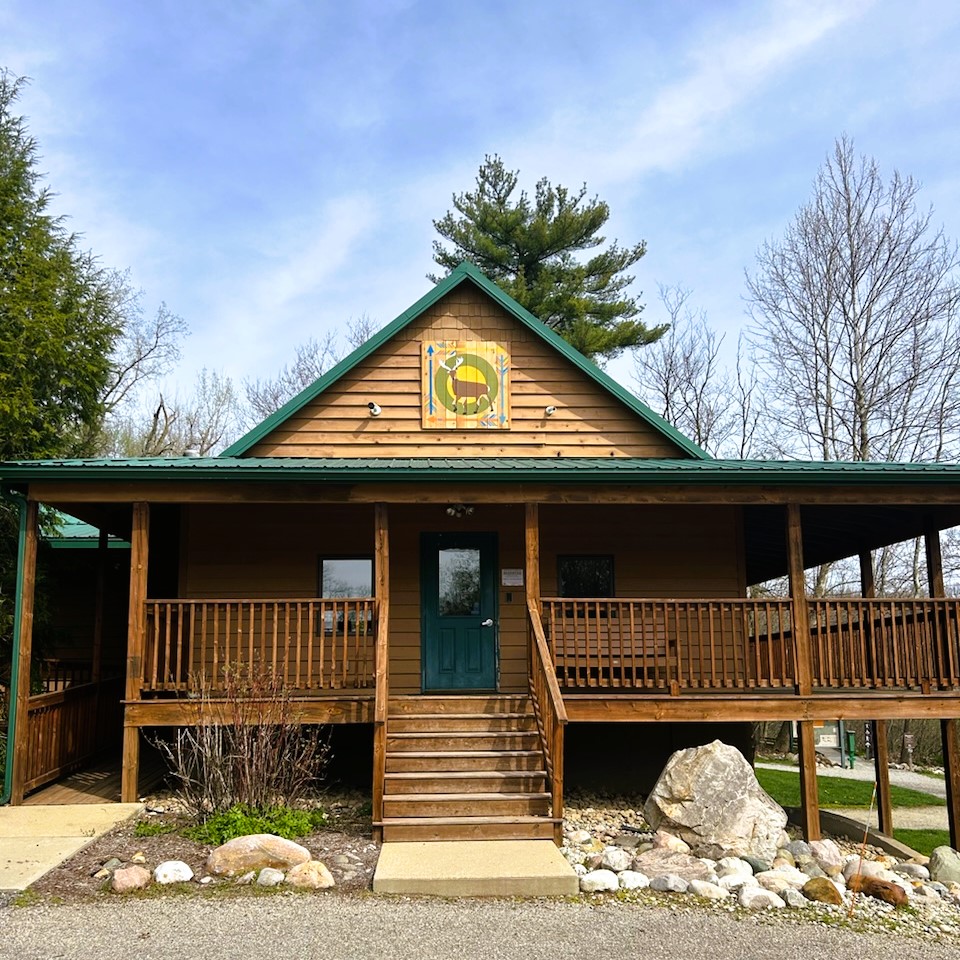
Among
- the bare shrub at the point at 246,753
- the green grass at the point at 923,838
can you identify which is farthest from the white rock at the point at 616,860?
the green grass at the point at 923,838

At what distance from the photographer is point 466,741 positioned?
9289 millimetres

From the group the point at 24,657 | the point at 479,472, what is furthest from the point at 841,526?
the point at 24,657

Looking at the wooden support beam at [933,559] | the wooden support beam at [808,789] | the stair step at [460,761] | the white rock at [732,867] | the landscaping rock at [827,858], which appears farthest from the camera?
the wooden support beam at [933,559]

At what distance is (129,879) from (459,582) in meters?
6.19

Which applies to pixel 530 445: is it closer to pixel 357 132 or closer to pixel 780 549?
pixel 780 549

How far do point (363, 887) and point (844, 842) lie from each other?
6.61 meters

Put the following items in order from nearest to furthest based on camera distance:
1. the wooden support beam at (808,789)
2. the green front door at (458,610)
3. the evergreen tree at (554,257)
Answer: the wooden support beam at (808,789) → the green front door at (458,610) → the evergreen tree at (554,257)

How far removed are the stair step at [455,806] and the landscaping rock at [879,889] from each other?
2733mm

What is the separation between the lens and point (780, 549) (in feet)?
50.6

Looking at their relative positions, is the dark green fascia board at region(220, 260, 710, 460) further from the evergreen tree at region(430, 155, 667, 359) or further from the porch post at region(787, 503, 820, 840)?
the evergreen tree at region(430, 155, 667, 359)

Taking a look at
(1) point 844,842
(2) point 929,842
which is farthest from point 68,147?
(2) point 929,842

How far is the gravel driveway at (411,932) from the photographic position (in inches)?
225

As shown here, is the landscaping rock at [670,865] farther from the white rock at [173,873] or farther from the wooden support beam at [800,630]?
the white rock at [173,873]

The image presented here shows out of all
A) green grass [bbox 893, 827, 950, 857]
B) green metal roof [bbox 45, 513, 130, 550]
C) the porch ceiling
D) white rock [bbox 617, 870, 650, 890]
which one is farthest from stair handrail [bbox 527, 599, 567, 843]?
green metal roof [bbox 45, 513, 130, 550]
